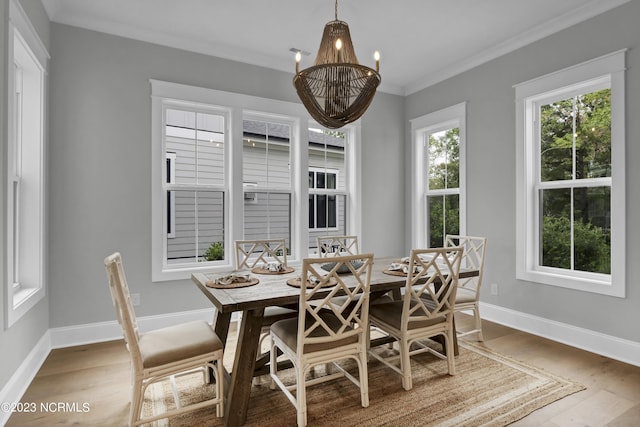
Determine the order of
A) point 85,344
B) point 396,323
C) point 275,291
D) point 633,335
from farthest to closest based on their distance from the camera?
point 85,344 → point 633,335 → point 396,323 → point 275,291

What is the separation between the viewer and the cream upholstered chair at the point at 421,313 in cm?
240

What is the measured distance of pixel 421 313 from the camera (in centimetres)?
267

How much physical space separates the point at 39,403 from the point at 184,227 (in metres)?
1.90

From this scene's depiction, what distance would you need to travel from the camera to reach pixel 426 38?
365 cm

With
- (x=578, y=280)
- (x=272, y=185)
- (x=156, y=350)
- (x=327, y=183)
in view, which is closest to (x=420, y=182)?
(x=327, y=183)

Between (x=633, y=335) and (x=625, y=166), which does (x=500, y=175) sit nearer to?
(x=625, y=166)

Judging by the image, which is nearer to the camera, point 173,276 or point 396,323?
point 396,323

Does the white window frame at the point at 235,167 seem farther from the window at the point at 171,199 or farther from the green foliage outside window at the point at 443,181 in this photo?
the green foliage outside window at the point at 443,181

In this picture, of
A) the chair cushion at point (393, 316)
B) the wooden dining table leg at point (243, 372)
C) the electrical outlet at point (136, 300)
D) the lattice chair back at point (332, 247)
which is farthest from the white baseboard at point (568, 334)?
the electrical outlet at point (136, 300)

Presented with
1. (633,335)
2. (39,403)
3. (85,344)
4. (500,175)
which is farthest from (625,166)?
(85,344)

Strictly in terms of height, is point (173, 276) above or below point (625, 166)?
below

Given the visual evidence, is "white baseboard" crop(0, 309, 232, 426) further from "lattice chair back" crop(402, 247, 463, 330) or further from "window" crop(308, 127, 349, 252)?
"lattice chair back" crop(402, 247, 463, 330)

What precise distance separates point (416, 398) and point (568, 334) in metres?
1.86

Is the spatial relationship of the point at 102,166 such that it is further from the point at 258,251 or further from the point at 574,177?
the point at 574,177
